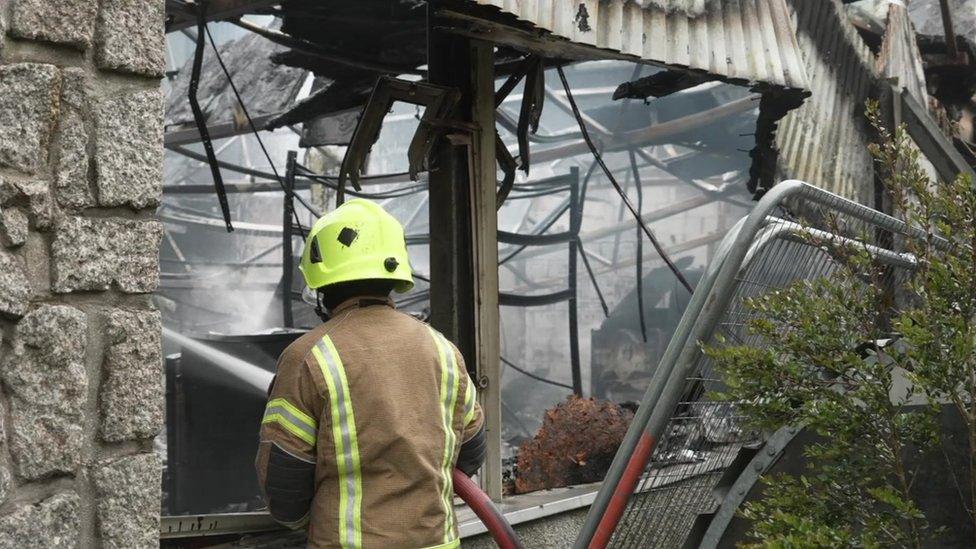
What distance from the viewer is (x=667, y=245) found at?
17000mm

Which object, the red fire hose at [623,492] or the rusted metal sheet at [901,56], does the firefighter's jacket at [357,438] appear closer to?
the red fire hose at [623,492]

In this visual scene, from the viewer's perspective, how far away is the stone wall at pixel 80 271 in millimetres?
2584

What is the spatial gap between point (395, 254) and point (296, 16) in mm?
4367

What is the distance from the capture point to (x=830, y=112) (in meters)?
9.36

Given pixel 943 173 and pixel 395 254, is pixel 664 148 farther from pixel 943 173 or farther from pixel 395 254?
pixel 395 254

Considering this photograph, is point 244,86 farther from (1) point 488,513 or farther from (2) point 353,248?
(1) point 488,513

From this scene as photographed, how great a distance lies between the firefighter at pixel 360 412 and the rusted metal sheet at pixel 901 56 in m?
7.65

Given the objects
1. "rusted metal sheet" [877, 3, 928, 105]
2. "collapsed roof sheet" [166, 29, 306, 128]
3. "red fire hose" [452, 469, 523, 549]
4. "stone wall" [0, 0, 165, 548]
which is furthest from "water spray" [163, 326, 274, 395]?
"stone wall" [0, 0, 165, 548]

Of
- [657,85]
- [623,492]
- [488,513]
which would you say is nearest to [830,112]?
[657,85]

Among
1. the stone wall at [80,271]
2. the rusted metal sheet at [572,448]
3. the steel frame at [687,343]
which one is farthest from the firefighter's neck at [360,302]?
the rusted metal sheet at [572,448]

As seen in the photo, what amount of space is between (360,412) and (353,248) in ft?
1.56

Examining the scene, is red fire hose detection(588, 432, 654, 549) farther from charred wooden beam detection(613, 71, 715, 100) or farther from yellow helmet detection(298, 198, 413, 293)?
charred wooden beam detection(613, 71, 715, 100)

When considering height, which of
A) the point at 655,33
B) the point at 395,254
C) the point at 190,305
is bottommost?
the point at 190,305

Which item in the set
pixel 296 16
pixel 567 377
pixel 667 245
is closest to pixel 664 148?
pixel 667 245
